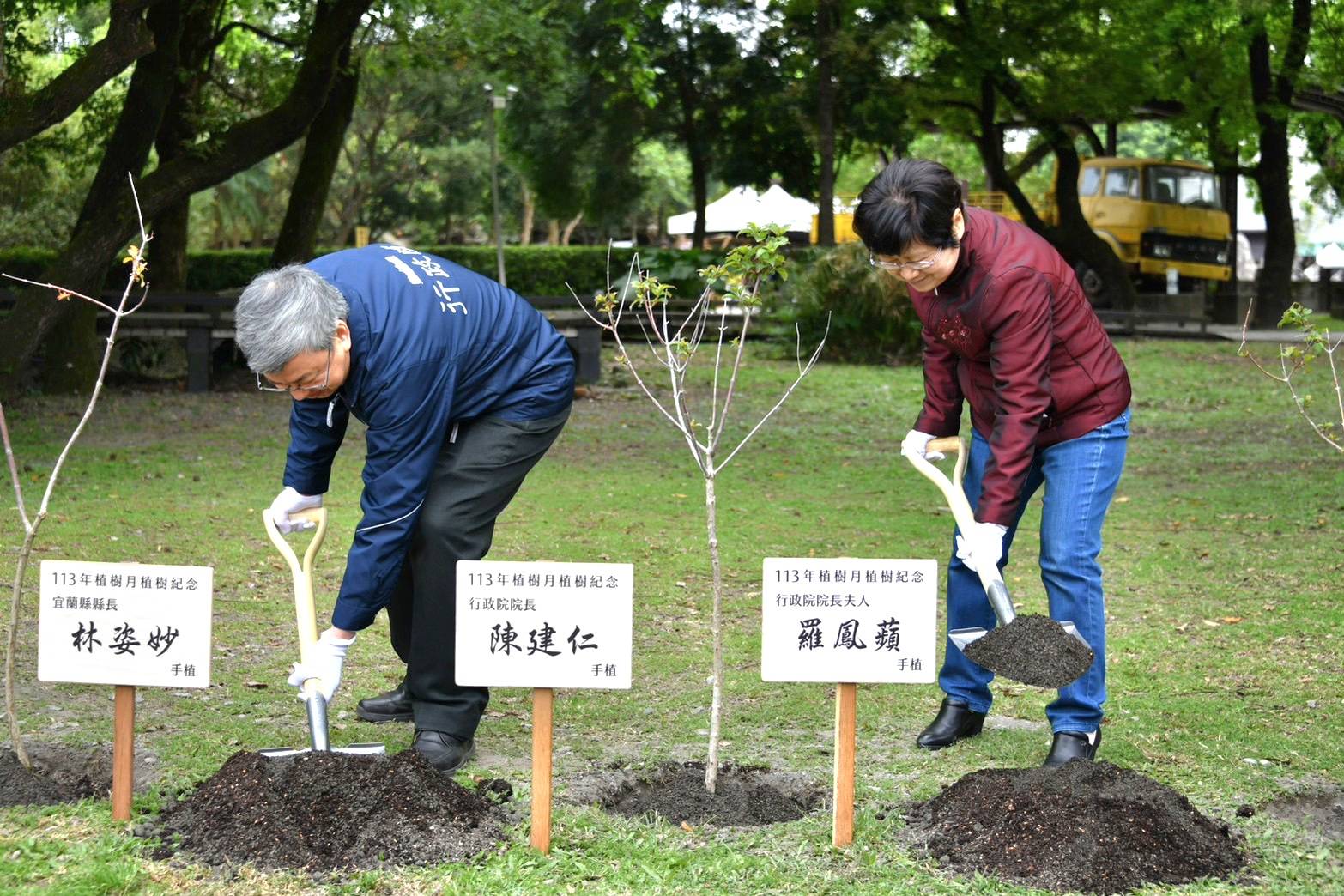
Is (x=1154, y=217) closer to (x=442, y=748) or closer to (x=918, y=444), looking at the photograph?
(x=918, y=444)

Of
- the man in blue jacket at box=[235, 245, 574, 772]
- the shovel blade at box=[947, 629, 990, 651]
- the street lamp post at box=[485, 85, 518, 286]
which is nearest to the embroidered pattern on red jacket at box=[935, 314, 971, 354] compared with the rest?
the shovel blade at box=[947, 629, 990, 651]

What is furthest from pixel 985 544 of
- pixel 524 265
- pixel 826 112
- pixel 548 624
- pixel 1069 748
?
pixel 524 265

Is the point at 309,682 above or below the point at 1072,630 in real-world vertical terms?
below

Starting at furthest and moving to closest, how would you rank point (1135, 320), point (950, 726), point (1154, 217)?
point (1154, 217)
point (1135, 320)
point (950, 726)

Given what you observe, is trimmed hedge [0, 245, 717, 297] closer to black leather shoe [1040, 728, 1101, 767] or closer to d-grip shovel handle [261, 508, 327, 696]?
d-grip shovel handle [261, 508, 327, 696]

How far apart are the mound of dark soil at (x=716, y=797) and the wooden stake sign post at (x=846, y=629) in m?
0.31

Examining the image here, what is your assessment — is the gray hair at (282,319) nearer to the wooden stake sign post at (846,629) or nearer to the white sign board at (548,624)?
the white sign board at (548,624)

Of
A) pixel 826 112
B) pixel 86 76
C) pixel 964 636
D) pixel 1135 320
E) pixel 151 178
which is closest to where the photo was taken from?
pixel 964 636

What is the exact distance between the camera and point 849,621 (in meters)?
3.67

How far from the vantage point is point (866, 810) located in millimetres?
3949

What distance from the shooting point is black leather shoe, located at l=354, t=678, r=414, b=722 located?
4.73 m

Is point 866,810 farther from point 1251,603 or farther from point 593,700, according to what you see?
point 1251,603

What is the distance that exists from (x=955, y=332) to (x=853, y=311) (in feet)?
43.5

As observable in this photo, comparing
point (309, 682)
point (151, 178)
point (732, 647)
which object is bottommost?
point (732, 647)
